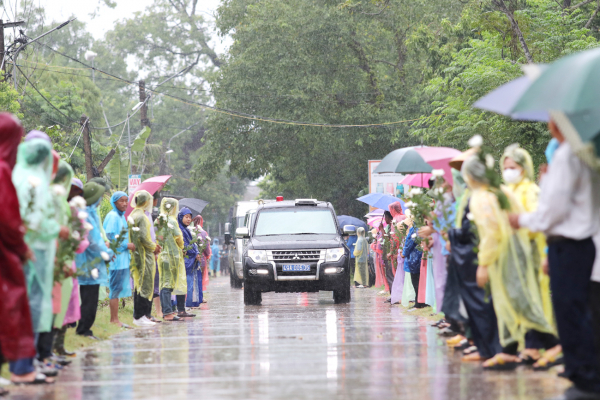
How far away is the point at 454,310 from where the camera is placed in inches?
393

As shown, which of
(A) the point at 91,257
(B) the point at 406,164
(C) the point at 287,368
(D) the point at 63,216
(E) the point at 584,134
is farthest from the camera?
(B) the point at 406,164

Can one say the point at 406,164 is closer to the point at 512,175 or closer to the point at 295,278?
the point at 512,175

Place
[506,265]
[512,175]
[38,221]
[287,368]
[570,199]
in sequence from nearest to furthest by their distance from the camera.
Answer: [570,199], [38,221], [506,265], [287,368], [512,175]

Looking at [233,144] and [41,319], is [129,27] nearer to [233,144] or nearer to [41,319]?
[233,144]

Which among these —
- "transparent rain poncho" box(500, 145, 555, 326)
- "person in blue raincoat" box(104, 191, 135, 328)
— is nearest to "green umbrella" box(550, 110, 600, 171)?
"transparent rain poncho" box(500, 145, 555, 326)

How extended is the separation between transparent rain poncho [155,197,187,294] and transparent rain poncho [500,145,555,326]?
303 inches

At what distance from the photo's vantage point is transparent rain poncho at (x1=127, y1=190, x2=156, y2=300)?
1388 centimetres

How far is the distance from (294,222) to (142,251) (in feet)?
20.1

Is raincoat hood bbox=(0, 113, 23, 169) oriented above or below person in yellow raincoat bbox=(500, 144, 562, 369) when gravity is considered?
above

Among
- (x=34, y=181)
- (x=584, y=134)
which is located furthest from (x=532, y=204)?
(x=34, y=181)

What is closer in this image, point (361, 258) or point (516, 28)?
point (516, 28)

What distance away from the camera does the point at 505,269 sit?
8359 millimetres

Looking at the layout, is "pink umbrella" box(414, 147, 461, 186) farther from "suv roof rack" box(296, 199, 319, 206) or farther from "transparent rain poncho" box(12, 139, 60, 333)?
"suv roof rack" box(296, 199, 319, 206)

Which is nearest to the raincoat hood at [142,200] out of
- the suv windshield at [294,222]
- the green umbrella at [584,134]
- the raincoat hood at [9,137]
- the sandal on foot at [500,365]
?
the suv windshield at [294,222]
